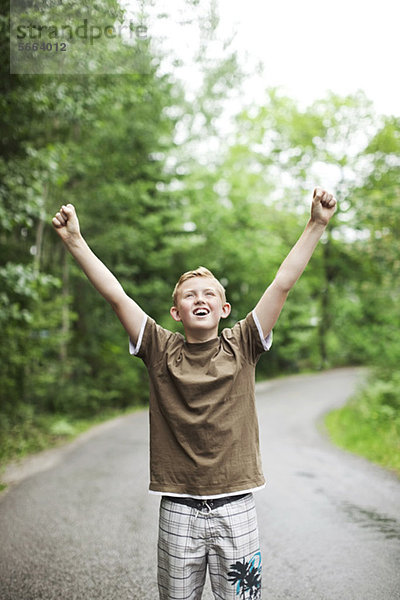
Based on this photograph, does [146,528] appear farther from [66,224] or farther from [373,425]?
[373,425]

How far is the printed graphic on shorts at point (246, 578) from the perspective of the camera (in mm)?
2293

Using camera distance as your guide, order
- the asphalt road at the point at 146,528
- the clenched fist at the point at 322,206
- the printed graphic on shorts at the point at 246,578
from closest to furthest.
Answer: the printed graphic on shorts at the point at 246,578 < the clenched fist at the point at 322,206 < the asphalt road at the point at 146,528

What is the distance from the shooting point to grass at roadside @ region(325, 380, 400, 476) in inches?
346

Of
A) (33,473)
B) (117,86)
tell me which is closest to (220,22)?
(117,86)

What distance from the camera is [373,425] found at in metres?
10.8

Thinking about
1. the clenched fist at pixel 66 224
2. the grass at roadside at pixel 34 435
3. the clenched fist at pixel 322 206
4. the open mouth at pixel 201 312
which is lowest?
the grass at roadside at pixel 34 435

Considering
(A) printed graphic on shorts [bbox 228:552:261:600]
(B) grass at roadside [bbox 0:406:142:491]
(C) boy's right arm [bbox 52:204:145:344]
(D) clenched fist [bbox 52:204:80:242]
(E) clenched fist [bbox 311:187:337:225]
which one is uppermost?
(E) clenched fist [bbox 311:187:337:225]

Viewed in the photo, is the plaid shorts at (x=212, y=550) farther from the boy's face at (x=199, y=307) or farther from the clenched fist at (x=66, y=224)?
the clenched fist at (x=66, y=224)

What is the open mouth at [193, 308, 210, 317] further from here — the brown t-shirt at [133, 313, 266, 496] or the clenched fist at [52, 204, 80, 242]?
the clenched fist at [52, 204, 80, 242]

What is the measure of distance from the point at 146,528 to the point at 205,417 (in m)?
3.29

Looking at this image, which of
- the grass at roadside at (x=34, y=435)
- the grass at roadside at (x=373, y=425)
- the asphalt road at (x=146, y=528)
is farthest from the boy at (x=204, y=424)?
the grass at roadside at (x=34, y=435)

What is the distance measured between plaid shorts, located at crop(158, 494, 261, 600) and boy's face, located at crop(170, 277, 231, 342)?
2.41 feet

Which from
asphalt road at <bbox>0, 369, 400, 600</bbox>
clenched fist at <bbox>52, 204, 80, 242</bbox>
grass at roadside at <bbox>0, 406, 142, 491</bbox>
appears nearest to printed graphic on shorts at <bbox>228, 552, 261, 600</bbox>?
asphalt road at <bbox>0, 369, 400, 600</bbox>

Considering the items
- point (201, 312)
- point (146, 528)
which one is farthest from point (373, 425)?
point (201, 312)
